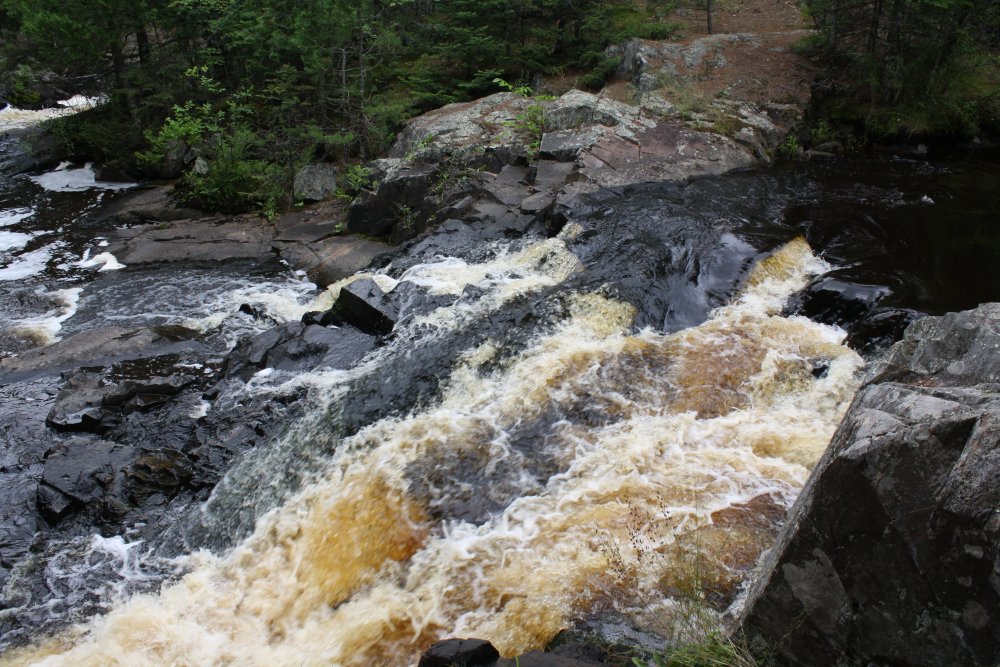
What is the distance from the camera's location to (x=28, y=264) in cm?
1370

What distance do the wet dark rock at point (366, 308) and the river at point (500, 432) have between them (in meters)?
0.33

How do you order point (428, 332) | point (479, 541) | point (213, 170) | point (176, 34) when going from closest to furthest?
1. point (479, 541)
2. point (428, 332)
3. point (213, 170)
4. point (176, 34)

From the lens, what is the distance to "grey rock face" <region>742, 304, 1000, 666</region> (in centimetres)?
289

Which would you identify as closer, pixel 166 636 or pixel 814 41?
pixel 166 636

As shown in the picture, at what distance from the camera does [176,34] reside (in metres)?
18.1

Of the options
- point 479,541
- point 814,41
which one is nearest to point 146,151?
point 479,541

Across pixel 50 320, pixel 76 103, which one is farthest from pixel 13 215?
pixel 76 103

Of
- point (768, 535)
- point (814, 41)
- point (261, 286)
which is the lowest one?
point (261, 286)

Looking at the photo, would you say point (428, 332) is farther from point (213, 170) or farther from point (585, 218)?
point (213, 170)

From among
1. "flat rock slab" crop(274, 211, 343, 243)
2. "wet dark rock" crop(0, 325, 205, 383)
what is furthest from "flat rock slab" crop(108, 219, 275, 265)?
"wet dark rock" crop(0, 325, 205, 383)

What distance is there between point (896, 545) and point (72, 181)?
22152mm

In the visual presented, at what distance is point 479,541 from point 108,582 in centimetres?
359

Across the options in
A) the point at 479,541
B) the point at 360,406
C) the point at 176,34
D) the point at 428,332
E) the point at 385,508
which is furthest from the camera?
the point at 176,34

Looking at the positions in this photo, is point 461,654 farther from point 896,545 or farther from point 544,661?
point 896,545
